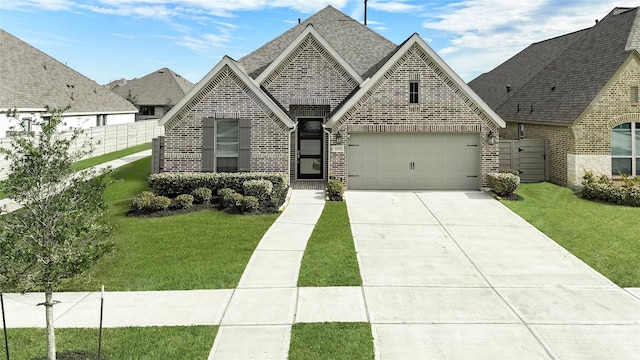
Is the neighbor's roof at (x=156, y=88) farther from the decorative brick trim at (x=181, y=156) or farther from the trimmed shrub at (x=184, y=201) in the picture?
the trimmed shrub at (x=184, y=201)

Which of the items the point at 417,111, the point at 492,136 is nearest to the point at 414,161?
the point at 417,111

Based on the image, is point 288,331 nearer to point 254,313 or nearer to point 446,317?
point 254,313

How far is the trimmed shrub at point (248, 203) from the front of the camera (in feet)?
48.1

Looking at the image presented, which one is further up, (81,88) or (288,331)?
(81,88)

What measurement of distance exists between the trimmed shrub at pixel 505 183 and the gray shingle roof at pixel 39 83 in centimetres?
2674

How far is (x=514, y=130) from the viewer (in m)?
24.8

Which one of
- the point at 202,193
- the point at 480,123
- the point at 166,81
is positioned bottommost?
the point at 202,193

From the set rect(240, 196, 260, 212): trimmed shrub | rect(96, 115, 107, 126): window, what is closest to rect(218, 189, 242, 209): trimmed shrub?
rect(240, 196, 260, 212): trimmed shrub

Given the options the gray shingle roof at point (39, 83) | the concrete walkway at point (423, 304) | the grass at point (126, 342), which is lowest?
the grass at point (126, 342)

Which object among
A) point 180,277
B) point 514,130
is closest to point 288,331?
point 180,277

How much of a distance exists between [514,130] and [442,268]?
676 inches

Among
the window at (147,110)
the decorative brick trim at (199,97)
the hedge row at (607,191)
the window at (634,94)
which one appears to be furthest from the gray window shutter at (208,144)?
the window at (147,110)

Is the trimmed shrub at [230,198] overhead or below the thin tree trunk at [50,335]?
overhead

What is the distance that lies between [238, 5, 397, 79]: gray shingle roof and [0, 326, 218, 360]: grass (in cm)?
1519
